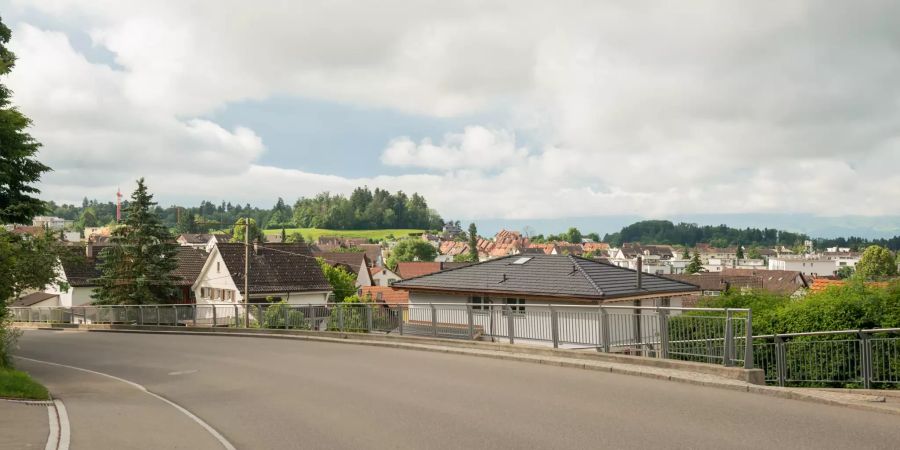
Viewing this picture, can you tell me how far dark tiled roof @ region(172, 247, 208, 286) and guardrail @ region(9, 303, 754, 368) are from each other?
88.7 feet

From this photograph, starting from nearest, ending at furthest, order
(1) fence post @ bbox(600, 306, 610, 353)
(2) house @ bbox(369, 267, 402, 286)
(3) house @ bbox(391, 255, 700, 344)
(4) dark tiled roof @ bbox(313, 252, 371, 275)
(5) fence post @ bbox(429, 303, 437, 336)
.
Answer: (1) fence post @ bbox(600, 306, 610, 353) → (5) fence post @ bbox(429, 303, 437, 336) → (3) house @ bbox(391, 255, 700, 344) → (4) dark tiled roof @ bbox(313, 252, 371, 275) → (2) house @ bbox(369, 267, 402, 286)

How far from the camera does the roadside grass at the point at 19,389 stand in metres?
11.4

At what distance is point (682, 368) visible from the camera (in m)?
12.2

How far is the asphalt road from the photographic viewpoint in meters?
8.08

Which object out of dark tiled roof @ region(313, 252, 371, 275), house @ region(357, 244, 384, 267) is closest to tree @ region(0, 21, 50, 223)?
dark tiled roof @ region(313, 252, 371, 275)

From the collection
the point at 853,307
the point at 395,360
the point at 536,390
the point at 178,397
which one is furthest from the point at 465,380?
the point at 853,307

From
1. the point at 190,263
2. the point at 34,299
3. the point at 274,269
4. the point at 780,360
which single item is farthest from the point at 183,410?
the point at 34,299

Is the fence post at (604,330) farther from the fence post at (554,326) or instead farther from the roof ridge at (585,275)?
the roof ridge at (585,275)

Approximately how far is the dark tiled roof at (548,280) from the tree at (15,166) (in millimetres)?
19274

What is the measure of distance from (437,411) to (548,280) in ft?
75.8

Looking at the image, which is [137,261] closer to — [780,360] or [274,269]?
[274,269]

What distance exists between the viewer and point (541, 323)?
16.3 metres

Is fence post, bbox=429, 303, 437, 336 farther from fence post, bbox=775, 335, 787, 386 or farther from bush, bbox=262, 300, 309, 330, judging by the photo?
fence post, bbox=775, 335, 787, 386

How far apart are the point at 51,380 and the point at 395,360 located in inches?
297
